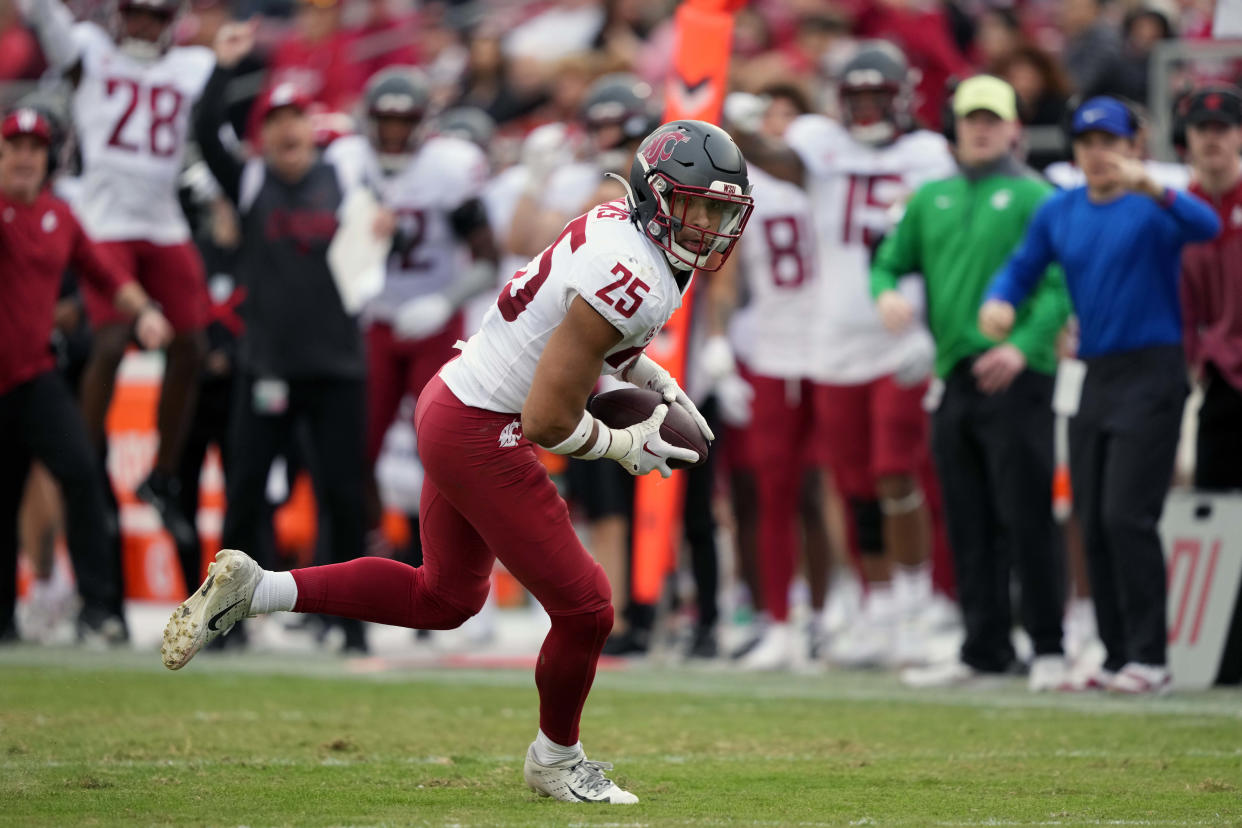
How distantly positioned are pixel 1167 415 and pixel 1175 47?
99.1 inches

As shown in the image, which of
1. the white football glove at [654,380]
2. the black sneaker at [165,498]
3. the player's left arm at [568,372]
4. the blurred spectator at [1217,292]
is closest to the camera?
the player's left arm at [568,372]

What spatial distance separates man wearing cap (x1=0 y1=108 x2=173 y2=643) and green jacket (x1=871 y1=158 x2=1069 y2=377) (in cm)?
333

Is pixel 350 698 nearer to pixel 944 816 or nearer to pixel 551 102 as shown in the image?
pixel 944 816

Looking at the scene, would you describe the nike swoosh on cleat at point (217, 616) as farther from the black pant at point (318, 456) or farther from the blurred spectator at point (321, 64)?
the blurred spectator at point (321, 64)

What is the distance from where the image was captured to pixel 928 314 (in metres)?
8.08

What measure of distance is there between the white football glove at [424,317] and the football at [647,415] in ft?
14.0

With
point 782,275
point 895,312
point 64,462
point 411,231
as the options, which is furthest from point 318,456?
point 895,312

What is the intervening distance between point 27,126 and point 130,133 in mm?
917

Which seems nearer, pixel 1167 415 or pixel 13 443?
pixel 1167 415

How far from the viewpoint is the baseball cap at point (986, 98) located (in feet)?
25.7

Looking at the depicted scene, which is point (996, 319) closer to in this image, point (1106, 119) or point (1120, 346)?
point (1120, 346)

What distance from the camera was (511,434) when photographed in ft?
16.2

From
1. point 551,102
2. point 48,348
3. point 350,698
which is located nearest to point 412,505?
point 48,348

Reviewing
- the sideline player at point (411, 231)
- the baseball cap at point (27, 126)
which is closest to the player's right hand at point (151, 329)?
the baseball cap at point (27, 126)
